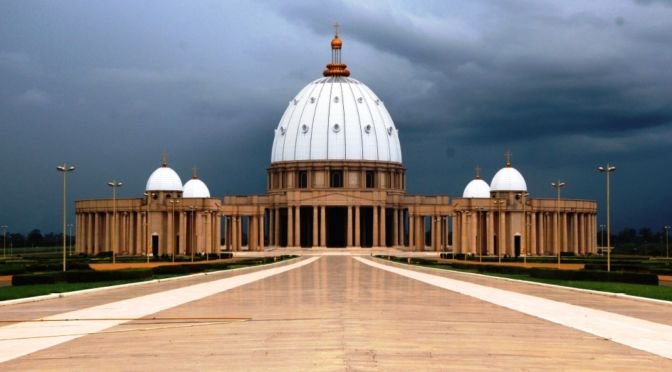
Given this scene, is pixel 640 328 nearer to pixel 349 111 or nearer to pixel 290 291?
pixel 290 291

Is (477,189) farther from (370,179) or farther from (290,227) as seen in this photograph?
(290,227)

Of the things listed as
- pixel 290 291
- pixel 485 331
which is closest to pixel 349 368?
pixel 485 331

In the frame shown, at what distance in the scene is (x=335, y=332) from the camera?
18.1 meters

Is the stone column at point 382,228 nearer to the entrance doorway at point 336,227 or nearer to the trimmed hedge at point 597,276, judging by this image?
the entrance doorway at point 336,227

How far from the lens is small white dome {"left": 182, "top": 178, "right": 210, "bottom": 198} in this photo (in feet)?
431

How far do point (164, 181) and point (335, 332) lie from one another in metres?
106

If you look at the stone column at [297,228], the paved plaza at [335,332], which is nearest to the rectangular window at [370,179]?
the stone column at [297,228]

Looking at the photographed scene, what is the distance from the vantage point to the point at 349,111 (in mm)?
137000

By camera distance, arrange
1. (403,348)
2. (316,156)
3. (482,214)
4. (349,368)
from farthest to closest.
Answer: (316,156) < (482,214) < (403,348) < (349,368)

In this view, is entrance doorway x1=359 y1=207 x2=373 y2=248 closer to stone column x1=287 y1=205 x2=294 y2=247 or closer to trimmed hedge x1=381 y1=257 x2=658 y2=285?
stone column x1=287 y1=205 x2=294 y2=247

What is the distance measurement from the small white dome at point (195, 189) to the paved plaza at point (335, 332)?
99293mm

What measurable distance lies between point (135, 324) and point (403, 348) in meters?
7.63

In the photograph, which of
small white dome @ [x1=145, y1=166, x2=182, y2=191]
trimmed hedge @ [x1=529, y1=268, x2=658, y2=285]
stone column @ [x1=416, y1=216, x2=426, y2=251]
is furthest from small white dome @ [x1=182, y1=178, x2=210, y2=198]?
trimmed hedge @ [x1=529, y1=268, x2=658, y2=285]

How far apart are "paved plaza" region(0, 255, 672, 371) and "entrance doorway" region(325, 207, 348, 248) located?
10295cm
